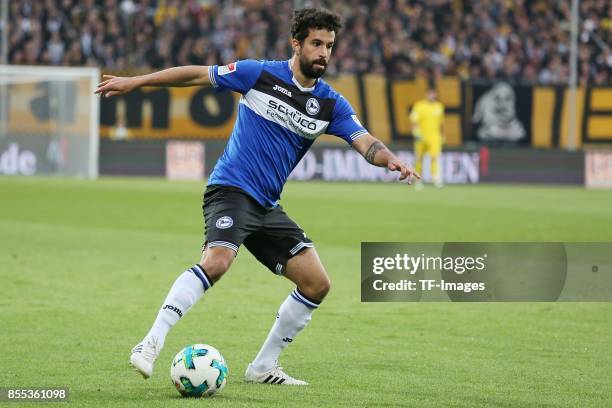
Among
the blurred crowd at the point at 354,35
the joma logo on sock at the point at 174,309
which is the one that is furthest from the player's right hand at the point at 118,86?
the blurred crowd at the point at 354,35

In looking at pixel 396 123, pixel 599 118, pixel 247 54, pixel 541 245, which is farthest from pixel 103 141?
pixel 541 245

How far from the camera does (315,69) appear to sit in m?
6.58

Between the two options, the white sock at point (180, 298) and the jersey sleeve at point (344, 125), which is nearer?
the white sock at point (180, 298)

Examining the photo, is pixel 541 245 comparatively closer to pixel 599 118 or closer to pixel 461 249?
pixel 461 249

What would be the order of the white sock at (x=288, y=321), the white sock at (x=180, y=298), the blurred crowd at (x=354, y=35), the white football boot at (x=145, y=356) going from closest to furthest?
1. the white football boot at (x=145, y=356)
2. the white sock at (x=180, y=298)
3. the white sock at (x=288, y=321)
4. the blurred crowd at (x=354, y=35)

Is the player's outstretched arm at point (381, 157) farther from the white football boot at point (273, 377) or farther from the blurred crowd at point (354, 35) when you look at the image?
the blurred crowd at point (354, 35)

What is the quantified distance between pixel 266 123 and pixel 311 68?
42 centimetres

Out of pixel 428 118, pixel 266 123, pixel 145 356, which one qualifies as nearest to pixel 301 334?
pixel 266 123

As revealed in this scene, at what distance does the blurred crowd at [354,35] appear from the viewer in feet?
106

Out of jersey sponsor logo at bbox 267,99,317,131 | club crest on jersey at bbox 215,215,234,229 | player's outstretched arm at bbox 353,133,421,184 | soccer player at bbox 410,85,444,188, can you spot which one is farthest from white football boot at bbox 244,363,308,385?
soccer player at bbox 410,85,444,188

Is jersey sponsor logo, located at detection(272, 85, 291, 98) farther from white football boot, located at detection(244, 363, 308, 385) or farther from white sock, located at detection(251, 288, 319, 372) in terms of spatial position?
white football boot, located at detection(244, 363, 308, 385)

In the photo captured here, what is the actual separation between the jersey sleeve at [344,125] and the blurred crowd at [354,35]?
2499cm

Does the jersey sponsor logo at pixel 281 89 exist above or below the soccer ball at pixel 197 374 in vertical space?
above

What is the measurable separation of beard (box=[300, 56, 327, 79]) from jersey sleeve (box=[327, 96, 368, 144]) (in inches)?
12.6
